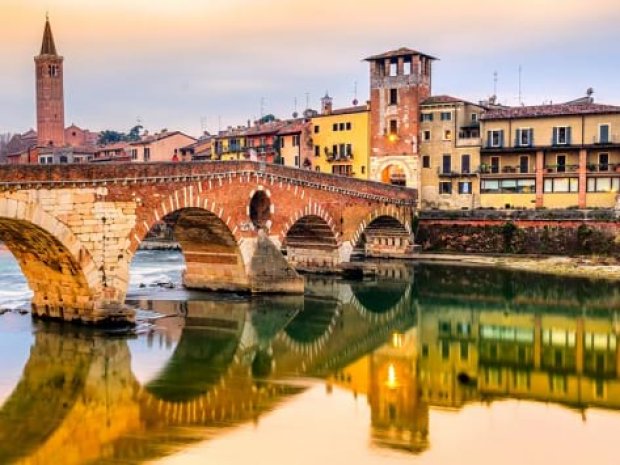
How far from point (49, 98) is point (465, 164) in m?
48.7

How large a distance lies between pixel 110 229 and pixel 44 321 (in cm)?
397

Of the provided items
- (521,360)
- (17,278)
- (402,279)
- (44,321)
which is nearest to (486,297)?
(402,279)

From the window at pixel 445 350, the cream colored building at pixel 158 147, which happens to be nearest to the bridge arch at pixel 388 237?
the window at pixel 445 350

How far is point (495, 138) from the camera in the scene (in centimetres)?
5338

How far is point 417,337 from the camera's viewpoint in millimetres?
30250

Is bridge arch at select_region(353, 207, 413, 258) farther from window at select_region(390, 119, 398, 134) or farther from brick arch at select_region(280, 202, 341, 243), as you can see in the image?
brick arch at select_region(280, 202, 341, 243)

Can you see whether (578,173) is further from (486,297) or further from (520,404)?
(520,404)

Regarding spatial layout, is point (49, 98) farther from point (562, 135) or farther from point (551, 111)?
point (562, 135)

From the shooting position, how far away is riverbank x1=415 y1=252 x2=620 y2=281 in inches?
1708

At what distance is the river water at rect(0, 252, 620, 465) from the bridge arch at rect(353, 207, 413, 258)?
13.8m

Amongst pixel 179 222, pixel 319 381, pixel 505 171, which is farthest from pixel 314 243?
pixel 319 381

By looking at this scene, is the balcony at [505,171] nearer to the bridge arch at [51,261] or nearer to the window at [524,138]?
the window at [524,138]

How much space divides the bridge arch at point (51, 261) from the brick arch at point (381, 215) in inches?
787

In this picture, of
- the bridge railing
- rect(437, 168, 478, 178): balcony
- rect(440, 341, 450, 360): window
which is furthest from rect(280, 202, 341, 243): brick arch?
rect(437, 168, 478, 178): balcony
